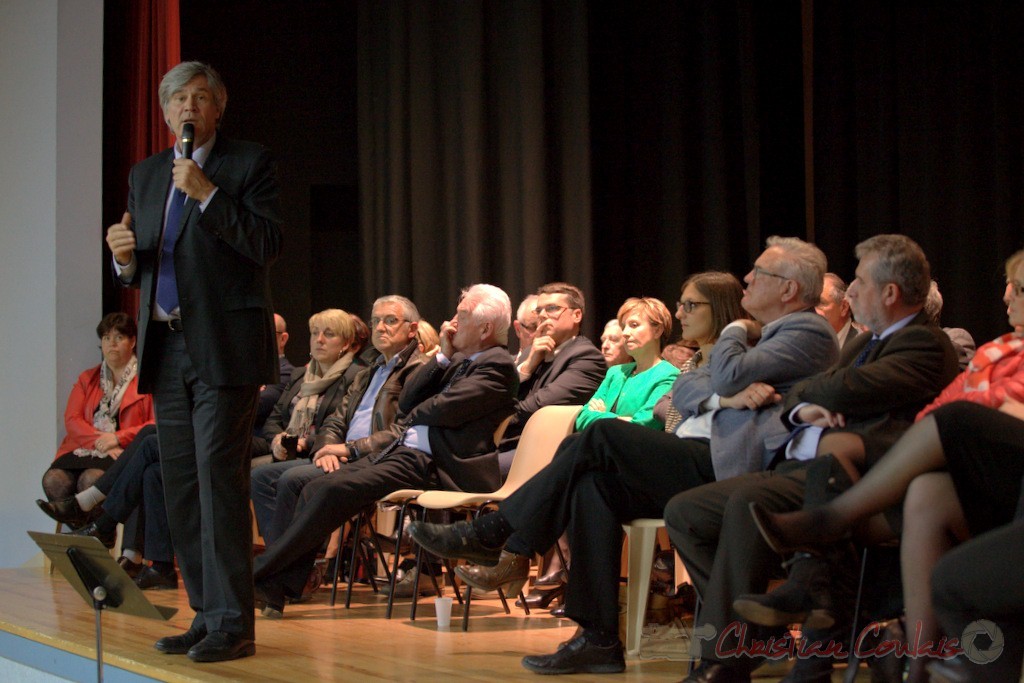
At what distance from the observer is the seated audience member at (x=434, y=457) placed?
4.04 meters

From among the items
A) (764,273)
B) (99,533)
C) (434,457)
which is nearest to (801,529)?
(764,273)

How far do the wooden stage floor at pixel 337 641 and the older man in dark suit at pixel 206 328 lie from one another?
0.46 ft

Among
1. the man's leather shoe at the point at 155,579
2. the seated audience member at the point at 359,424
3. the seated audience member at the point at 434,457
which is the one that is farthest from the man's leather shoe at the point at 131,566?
the seated audience member at the point at 434,457

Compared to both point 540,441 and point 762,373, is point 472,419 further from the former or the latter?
point 762,373

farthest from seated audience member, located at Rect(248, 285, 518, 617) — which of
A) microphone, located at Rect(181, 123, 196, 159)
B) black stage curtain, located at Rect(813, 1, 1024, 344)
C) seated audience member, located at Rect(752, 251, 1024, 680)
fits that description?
black stage curtain, located at Rect(813, 1, 1024, 344)

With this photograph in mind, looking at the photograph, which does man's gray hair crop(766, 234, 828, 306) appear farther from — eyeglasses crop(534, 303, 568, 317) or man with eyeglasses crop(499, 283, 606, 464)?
eyeglasses crop(534, 303, 568, 317)

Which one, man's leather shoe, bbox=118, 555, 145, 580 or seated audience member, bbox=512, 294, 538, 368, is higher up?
seated audience member, bbox=512, 294, 538, 368

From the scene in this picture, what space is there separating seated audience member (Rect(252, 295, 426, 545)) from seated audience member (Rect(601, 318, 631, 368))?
0.78 m

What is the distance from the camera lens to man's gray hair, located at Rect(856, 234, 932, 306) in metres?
2.69

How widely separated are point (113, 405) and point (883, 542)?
4.04 m

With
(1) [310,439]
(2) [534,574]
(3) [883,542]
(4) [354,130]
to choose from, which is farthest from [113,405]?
(3) [883,542]

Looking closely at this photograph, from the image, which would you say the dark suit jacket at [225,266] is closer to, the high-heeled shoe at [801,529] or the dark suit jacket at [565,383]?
the high-heeled shoe at [801,529]

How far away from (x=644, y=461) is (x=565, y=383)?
65.4 inches

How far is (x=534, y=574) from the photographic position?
4793 mm
